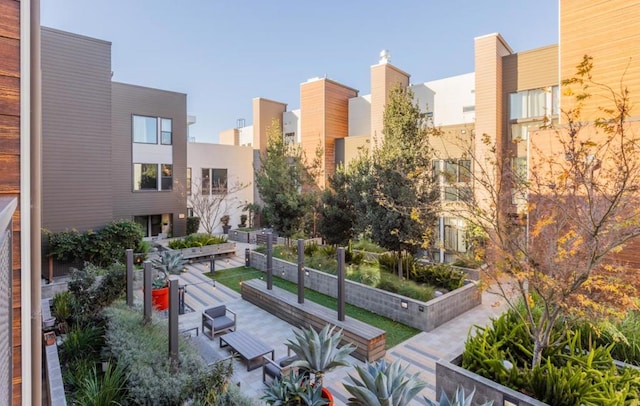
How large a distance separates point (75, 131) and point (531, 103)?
763 inches

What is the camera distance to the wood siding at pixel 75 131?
1302cm

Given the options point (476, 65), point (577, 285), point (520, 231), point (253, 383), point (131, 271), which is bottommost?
point (253, 383)

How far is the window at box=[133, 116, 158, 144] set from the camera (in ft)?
61.6

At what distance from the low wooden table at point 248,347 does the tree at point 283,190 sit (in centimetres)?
806

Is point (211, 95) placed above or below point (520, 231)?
above

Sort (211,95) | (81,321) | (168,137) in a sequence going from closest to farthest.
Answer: (81,321) < (168,137) < (211,95)

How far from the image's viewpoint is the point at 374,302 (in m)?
9.96

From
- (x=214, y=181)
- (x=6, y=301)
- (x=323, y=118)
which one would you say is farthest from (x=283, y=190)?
(x=6, y=301)

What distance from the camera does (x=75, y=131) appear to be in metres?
13.5

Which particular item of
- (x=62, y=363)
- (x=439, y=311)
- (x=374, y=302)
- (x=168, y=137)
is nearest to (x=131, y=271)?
(x=62, y=363)

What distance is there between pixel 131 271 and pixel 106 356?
2.54 meters

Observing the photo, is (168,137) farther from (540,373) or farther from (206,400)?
(540,373)

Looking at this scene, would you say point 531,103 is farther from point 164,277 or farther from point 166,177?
point 166,177

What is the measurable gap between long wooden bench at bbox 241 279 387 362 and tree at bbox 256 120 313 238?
4752mm
